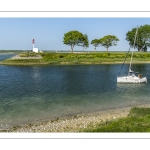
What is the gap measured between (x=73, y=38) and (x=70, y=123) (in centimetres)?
6852

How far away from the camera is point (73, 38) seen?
79.6 meters

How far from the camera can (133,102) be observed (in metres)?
19.6

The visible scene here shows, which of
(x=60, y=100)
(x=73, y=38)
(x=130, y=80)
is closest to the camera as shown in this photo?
(x=60, y=100)

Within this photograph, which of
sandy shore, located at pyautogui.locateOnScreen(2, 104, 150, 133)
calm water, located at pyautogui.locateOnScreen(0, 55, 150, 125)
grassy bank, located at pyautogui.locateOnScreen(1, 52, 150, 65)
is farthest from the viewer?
grassy bank, located at pyautogui.locateOnScreen(1, 52, 150, 65)

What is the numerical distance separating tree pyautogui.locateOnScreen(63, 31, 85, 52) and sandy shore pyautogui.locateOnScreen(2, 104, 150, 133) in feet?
216

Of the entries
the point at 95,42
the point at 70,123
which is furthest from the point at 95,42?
the point at 70,123

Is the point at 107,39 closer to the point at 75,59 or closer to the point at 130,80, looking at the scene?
the point at 75,59

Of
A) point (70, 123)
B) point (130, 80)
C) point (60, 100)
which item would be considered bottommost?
point (70, 123)

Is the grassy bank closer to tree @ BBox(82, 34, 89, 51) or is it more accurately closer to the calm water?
tree @ BBox(82, 34, 89, 51)

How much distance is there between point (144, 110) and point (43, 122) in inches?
292

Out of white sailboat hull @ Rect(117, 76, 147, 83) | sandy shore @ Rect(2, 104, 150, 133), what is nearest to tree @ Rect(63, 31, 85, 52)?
white sailboat hull @ Rect(117, 76, 147, 83)

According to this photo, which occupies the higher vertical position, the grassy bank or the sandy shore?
the grassy bank

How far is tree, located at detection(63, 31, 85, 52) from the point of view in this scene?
79.6 m
